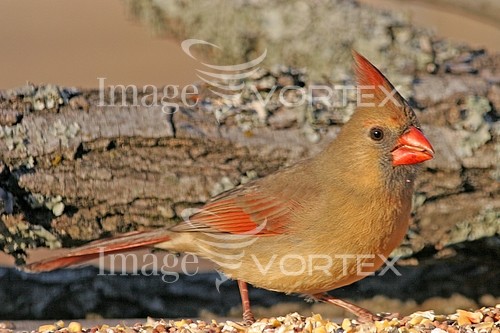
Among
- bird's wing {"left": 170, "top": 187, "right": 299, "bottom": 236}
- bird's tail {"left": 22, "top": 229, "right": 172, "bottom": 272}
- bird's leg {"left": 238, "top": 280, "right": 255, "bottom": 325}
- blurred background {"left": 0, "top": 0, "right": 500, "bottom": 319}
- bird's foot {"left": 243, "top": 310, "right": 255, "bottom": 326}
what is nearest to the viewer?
bird's foot {"left": 243, "top": 310, "right": 255, "bottom": 326}

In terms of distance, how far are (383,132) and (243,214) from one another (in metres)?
0.61

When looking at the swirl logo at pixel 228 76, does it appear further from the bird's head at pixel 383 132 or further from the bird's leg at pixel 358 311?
the bird's leg at pixel 358 311

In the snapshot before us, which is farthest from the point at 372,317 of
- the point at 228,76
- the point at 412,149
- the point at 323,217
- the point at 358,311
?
the point at 228,76

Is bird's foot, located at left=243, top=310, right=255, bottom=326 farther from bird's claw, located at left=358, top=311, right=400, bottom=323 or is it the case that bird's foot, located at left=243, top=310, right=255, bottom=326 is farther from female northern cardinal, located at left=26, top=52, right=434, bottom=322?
bird's claw, located at left=358, top=311, right=400, bottom=323

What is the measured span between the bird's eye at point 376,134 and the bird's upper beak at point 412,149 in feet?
0.22

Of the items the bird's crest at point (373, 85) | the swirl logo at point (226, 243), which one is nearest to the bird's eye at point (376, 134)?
the bird's crest at point (373, 85)

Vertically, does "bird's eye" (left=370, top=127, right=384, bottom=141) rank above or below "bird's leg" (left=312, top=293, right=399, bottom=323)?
above

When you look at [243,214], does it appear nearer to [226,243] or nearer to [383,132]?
[226,243]

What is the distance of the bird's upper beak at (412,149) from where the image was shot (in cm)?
380

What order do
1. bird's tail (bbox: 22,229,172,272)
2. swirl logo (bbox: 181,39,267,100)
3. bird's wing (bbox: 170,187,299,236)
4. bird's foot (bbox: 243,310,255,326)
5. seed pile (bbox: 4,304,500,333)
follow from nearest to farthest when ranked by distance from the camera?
seed pile (bbox: 4,304,500,333) → bird's foot (bbox: 243,310,255,326) → bird's tail (bbox: 22,229,172,272) → bird's wing (bbox: 170,187,299,236) → swirl logo (bbox: 181,39,267,100)

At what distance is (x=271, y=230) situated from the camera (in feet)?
13.3

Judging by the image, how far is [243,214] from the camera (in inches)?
163

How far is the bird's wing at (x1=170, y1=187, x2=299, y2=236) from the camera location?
13.3ft

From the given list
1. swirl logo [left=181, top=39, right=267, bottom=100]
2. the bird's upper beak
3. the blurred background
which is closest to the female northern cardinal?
the bird's upper beak
